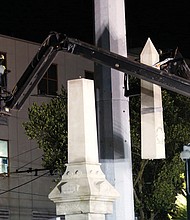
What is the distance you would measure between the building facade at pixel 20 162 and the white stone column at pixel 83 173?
86.7 ft

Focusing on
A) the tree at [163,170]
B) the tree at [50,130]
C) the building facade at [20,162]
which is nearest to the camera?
the tree at [50,130]

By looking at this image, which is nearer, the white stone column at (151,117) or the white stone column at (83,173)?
the white stone column at (83,173)

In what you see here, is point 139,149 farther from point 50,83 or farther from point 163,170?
A: point 50,83

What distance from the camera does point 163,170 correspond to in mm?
35719

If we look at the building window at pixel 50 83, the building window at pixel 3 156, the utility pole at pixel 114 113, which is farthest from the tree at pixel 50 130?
the utility pole at pixel 114 113

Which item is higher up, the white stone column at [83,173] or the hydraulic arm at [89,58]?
the hydraulic arm at [89,58]

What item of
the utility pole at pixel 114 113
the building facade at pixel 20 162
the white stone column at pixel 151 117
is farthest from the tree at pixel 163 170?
the white stone column at pixel 151 117

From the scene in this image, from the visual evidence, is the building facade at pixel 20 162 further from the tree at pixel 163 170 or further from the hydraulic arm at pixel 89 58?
the hydraulic arm at pixel 89 58

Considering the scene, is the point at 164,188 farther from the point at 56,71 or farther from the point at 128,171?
the point at 128,171

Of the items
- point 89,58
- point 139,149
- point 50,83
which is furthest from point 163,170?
point 89,58

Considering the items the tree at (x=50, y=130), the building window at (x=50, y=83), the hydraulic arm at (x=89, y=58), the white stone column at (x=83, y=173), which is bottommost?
the white stone column at (x=83, y=173)

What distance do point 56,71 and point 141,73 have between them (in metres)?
30.4

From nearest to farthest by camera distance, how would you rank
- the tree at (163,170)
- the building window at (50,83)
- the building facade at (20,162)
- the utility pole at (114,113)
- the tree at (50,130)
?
the utility pole at (114,113), the tree at (50,130), the tree at (163,170), the building facade at (20,162), the building window at (50,83)

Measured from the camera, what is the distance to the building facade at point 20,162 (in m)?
36.3
